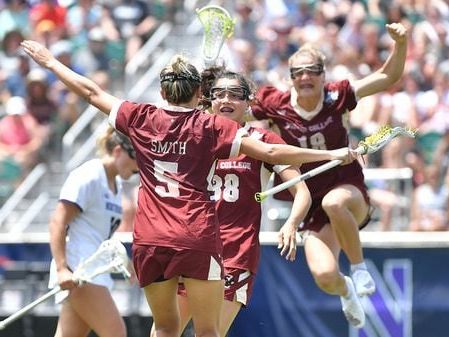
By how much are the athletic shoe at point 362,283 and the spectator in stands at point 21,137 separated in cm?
516

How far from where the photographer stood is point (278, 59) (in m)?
14.1

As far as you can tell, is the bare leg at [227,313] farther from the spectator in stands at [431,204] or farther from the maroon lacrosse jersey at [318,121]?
the spectator in stands at [431,204]

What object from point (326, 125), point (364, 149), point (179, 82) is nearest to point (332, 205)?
point (326, 125)

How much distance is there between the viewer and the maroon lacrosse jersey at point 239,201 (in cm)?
814

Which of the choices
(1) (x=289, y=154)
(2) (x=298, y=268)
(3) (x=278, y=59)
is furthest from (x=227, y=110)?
(3) (x=278, y=59)

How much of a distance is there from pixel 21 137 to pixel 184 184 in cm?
695

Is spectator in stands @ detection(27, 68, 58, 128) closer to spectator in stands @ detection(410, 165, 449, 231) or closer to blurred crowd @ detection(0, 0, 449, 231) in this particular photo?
blurred crowd @ detection(0, 0, 449, 231)

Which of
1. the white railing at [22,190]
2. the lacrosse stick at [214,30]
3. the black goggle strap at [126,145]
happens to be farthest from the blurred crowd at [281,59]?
the black goggle strap at [126,145]

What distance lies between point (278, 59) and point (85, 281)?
5795mm

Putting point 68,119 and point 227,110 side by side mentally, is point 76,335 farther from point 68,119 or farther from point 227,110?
point 68,119

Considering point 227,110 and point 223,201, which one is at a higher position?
point 227,110

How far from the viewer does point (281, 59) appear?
14055 millimetres

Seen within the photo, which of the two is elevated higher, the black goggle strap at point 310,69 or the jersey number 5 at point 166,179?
the black goggle strap at point 310,69

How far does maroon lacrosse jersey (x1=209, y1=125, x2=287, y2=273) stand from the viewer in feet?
26.7
